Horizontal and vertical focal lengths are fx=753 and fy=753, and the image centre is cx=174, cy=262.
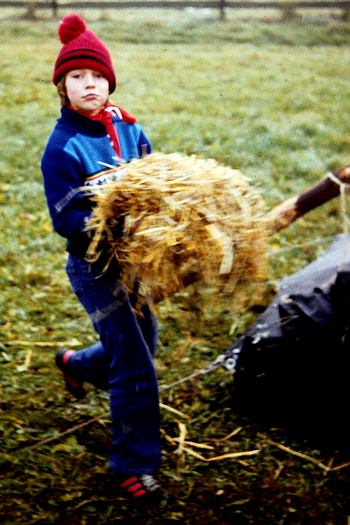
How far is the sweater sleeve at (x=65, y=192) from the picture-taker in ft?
8.56

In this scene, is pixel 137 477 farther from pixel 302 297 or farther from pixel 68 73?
pixel 68 73

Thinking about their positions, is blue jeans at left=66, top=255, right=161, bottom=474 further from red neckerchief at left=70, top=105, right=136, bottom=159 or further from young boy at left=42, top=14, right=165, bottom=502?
red neckerchief at left=70, top=105, right=136, bottom=159

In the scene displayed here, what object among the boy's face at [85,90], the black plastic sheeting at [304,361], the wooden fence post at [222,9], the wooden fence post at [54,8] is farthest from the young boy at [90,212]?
the wooden fence post at [222,9]

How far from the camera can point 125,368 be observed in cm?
284

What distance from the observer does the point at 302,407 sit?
3463mm

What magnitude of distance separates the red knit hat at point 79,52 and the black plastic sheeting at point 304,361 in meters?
1.29

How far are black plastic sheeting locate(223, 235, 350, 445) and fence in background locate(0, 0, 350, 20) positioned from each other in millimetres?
11267

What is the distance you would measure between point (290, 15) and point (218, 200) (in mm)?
12990

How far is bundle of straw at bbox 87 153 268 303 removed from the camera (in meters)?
2.44

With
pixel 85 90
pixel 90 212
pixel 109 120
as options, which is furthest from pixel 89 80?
pixel 90 212

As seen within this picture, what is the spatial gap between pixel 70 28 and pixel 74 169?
0.59 metres

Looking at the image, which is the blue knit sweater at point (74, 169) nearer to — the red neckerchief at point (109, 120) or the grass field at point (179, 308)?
the red neckerchief at point (109, 120)

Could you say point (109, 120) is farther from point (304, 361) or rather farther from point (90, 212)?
point (304, 361)

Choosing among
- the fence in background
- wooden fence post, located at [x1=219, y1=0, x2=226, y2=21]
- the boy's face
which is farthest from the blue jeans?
wooden fence post, located at [x1=219, y1=0, x2=226, y2=21]
